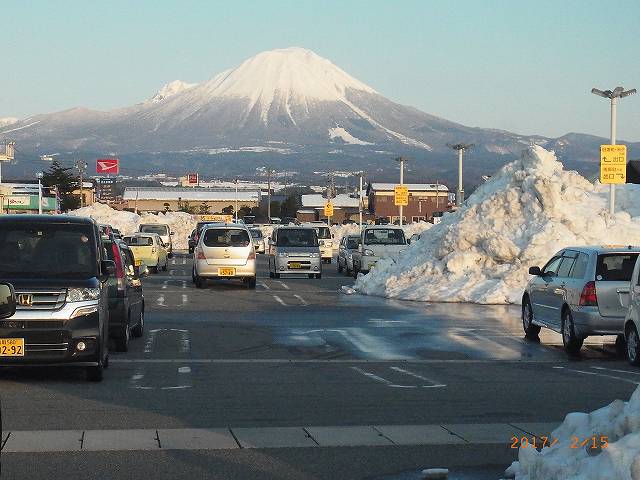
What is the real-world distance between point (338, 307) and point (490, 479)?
62.5 feet

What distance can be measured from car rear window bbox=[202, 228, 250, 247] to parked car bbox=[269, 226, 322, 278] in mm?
5821

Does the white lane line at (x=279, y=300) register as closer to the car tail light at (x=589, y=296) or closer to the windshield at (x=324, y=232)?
the car tail light at (x=589, y=296)

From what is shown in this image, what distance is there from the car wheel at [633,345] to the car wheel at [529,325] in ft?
12.7

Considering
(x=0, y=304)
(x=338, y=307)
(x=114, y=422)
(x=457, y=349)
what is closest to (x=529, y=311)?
(x=457, y=349)

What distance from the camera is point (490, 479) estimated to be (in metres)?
8.42

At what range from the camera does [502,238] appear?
101ft

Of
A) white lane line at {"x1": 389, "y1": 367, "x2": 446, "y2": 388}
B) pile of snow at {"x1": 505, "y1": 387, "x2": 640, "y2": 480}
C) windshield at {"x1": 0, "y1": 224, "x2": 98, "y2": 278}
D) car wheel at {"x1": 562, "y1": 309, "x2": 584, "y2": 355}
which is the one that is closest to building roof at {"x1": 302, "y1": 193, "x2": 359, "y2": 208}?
car wheel at {"x1": 562, "y1": 309, "x2": 584, "y2": 355}

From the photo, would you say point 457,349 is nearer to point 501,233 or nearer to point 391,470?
point 391,470

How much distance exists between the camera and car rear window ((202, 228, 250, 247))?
3459 cm

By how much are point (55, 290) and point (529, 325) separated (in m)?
9.25

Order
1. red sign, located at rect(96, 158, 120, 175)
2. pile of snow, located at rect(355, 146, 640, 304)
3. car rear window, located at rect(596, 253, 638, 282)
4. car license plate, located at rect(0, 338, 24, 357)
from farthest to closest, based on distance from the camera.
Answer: red sign, located at rect(96, 158, 120, 175)
pile of snow, located at rect(355, 146, 640, 304)
car rear window, located at rect(596, 253, 638, 282)
car license plate, located at rect(0, 338, 24, 357)

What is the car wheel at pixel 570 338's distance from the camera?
17.8 metres

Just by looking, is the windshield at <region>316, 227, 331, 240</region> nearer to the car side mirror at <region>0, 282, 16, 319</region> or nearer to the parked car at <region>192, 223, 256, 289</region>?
the parked car at <region>192, 223, 256, 289</region>

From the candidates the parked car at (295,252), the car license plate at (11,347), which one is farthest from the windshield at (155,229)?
the car license plate at (11,347)
